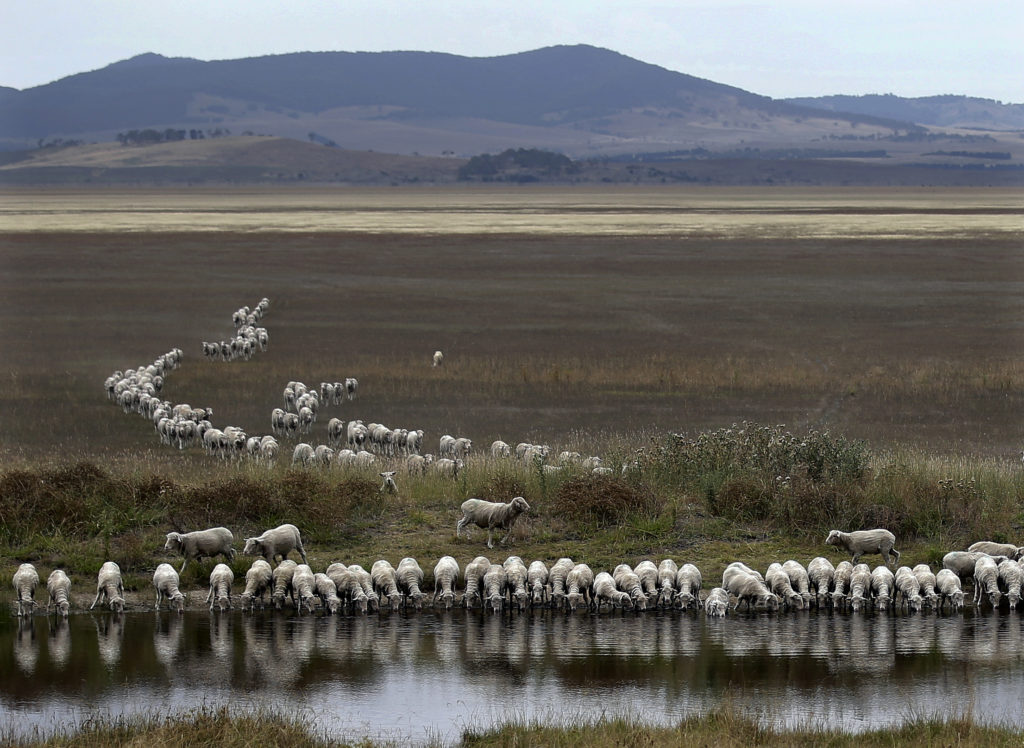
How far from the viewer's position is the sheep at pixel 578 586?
17.0 m

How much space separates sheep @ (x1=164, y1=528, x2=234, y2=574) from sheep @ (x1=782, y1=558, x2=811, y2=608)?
305 inches

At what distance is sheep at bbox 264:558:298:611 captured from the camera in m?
17.0

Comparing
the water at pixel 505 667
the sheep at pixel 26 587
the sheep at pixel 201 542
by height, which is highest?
the sheep at pixel 201 542

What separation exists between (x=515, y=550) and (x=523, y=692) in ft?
16.1

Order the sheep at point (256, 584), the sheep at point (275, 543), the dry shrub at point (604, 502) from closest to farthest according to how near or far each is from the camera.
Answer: the sheep at point (256, 584) → the sheep at point (275, 543) → the dry shrub at point (604, 502)

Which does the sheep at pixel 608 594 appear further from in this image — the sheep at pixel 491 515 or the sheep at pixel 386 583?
the sheep at pixel 386 583

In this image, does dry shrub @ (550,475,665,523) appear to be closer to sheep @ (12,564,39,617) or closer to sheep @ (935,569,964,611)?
sheep @ (935,569,964,611)

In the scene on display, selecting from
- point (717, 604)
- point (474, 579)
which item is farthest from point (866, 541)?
point (474, 579)

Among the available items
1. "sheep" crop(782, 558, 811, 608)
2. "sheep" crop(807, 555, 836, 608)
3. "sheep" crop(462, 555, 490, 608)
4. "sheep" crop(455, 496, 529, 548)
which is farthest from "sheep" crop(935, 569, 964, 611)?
"sheep" crop(462, 555, 490, 608)

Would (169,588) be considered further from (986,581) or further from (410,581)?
(986,581)

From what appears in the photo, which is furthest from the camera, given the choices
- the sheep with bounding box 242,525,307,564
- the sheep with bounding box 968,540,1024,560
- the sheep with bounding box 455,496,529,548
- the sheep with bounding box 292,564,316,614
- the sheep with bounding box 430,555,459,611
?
the sheep with bounding box 455,496,529,548

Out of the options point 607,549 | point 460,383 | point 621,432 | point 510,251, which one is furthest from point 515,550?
point 510,251

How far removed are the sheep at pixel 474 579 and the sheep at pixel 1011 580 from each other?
273 inches

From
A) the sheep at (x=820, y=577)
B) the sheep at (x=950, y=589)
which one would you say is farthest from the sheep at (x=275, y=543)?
the sheep at (x=950, y=589)
